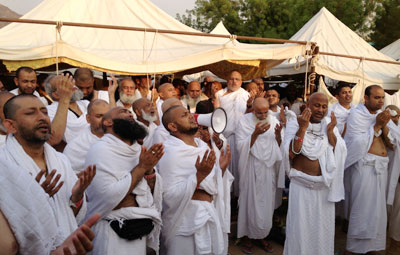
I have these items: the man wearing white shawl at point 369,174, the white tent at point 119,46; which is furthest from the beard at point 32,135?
the man wearing white shawl at point 369,174

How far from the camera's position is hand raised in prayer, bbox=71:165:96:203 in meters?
2.42

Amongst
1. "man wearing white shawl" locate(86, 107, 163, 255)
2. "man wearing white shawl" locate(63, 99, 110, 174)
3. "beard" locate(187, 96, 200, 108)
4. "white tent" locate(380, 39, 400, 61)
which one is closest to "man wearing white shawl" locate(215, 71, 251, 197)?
"beard" locate(187, 96, 200, 108)

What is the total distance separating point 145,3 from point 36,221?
24.4 ft

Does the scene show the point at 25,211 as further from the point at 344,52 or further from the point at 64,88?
the point at 344,52

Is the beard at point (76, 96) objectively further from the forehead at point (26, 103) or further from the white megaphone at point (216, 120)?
the forehead at point (26, 103)

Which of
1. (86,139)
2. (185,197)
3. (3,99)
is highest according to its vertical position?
(3,99)

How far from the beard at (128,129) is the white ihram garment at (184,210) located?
0.60m

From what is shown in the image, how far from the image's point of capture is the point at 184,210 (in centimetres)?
351

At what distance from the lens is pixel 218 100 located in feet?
21.4

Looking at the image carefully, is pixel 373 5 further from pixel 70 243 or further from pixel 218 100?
pixel 70 243

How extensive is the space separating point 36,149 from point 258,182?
3671 mm

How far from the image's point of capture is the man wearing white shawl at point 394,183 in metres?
5.48

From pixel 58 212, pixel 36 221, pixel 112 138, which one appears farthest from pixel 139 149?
pixel 36 221

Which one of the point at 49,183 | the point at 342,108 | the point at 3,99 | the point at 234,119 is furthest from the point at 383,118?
the point at 3,99
